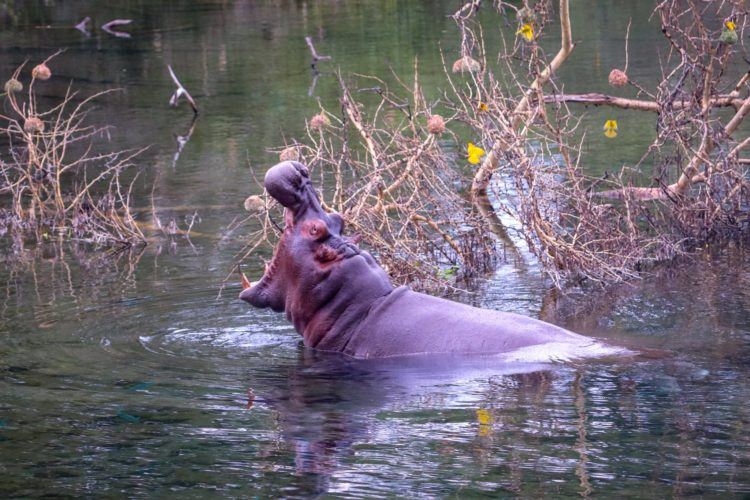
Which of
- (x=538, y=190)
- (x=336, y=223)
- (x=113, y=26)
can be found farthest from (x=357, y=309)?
(x=113, y=26)

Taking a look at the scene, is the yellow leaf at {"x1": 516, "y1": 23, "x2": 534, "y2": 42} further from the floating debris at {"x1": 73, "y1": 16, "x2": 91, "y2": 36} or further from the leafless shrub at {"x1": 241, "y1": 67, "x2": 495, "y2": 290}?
the floating debris at {"x1": 73, "y1": 16, "x2": 91, "y2": 36}

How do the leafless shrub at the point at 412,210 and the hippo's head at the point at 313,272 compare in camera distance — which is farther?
the leafless shrub at the point at 412,210

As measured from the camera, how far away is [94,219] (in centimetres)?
1134

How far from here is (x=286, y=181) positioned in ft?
21.2

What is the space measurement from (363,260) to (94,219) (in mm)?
5158

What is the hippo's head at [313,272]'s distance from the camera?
670 cm

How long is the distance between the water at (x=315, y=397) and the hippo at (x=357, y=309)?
0.15 meters

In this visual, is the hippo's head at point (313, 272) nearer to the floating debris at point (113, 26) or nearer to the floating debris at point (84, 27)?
the floating debris at point (113, 26)

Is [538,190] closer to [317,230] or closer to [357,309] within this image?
[357,309]

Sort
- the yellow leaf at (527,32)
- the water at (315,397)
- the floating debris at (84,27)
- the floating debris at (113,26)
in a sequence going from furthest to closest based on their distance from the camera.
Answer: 1. the floating debris at (84,27)
2. the floating debris at (113,26)
3. the yellow leaf at (527,32)
4. the water at (315,397)

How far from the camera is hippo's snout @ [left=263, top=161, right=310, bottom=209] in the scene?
6434 millimetres

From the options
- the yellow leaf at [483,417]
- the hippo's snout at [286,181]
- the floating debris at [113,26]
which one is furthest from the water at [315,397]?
the floating debris at [113,26]

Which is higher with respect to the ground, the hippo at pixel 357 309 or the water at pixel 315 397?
the hippo at pixel 357 309

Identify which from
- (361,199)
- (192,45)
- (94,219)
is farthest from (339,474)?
(192,45)
